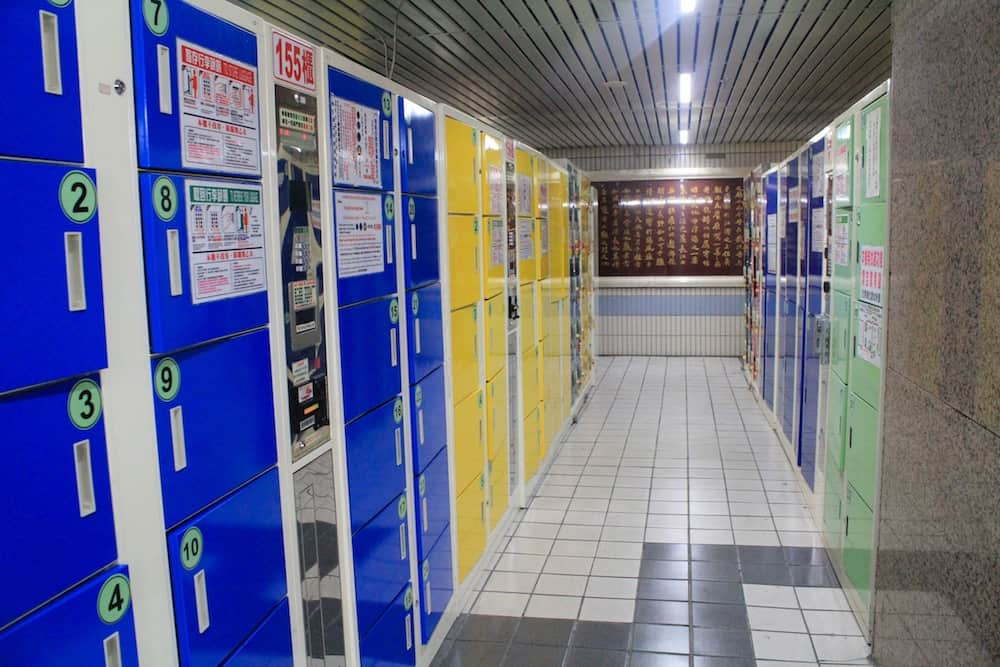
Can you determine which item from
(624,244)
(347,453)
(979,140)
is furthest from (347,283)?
(624,244)

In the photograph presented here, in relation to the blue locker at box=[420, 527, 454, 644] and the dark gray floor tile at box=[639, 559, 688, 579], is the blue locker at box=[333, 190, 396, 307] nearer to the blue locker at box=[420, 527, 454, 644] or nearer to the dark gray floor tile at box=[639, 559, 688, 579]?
the blue locker at box=[420, 527, 454, 644]

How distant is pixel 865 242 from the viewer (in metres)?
3.69

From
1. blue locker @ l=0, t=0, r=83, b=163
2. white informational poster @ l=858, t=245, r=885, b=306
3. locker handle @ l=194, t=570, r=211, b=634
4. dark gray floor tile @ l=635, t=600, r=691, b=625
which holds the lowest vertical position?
dark gray floor tile @ l=635, t=600, r=691, b=625

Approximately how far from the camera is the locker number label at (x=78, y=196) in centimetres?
138

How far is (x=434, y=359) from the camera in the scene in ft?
11.8

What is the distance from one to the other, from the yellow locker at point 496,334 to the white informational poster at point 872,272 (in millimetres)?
1963

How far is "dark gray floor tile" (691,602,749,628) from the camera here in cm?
389

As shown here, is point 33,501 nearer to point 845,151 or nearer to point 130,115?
point 130,115

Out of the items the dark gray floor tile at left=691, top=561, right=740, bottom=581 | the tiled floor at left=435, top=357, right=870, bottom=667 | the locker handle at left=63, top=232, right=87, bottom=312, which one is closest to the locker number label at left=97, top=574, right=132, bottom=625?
the locker handle at left=63, top=232, right=87, bottom=312

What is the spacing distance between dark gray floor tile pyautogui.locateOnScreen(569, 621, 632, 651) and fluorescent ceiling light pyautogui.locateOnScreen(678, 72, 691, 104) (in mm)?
4696

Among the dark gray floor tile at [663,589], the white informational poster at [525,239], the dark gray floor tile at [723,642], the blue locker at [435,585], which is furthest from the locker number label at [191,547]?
the white informational poster at [525,239]

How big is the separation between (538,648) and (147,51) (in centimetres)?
308

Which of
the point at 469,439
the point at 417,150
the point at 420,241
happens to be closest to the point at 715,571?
the point at 469,439

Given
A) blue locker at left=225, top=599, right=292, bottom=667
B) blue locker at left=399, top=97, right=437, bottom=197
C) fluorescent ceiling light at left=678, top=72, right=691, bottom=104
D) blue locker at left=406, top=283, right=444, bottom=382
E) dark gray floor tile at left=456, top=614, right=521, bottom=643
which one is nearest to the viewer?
blue locker at left=225, top=599, right=292, bottom=667
